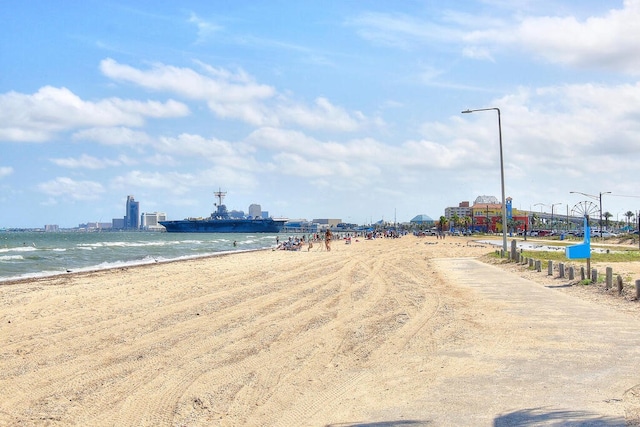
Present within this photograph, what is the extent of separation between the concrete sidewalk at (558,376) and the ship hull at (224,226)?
16238cm

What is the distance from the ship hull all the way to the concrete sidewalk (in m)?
162

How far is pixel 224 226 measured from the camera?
17362 cm

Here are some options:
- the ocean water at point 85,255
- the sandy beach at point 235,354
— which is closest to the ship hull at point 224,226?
the ocean water at point 85,255

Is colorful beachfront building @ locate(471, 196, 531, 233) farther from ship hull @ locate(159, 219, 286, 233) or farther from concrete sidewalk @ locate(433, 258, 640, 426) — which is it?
concrete sidewalk @ locate(433, 258, 640, 426)

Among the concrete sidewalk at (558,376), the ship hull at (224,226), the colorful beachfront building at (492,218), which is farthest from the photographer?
the ship hull at (224,226)

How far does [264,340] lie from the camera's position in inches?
399

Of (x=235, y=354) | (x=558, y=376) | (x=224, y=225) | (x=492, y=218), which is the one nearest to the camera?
(x=558, y=376)

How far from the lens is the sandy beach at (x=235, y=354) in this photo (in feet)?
21.0

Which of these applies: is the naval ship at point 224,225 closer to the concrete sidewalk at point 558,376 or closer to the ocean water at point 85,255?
the ocean water at point 85,255

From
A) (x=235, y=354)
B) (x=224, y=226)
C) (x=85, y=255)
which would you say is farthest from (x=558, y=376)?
(x=224, y=226)

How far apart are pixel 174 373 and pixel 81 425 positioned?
1979mm

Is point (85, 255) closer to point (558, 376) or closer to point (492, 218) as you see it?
point (558, 376)

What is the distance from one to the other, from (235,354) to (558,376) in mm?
4449

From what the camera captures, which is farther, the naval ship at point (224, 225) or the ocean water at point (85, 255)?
the naval ship at point (224, 225)
